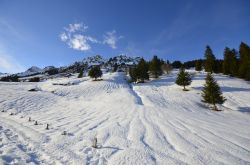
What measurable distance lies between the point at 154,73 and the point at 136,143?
74.0 meters

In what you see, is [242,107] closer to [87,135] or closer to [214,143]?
[214,143]

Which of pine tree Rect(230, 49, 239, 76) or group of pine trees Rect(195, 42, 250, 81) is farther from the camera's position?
pine tree Rect(230, 49, 239, 76)

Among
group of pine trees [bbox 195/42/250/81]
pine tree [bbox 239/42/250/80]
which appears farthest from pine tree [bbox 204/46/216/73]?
pine tree [bbox 239/42/250/80]

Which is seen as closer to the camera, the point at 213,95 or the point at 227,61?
the point at 213,95

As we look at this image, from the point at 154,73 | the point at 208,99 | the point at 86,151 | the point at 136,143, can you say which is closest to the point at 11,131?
the point at 86,151

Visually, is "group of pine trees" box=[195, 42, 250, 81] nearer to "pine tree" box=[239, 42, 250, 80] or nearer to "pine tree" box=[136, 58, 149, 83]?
"pine tree" box=[239, 42, 250, 80]

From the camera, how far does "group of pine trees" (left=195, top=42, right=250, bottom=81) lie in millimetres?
57000

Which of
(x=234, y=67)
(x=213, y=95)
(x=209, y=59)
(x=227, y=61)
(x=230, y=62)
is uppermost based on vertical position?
(x=209, y=59)

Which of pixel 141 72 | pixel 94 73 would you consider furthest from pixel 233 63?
pixel 94 73

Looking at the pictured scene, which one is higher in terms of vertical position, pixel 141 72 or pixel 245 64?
pixel 245 64

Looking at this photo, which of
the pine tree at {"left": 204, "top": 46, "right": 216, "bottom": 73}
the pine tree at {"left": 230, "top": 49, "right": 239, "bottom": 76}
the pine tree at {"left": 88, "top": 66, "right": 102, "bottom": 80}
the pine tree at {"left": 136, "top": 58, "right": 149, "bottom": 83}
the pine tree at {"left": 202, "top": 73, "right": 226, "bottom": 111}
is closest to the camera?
the pine tree at {"left": 202, "top": 73, "right": 226, "bottom": 111}

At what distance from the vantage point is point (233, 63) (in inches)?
2569

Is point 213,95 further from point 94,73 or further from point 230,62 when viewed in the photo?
point 94,73

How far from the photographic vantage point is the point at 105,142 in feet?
31.1
